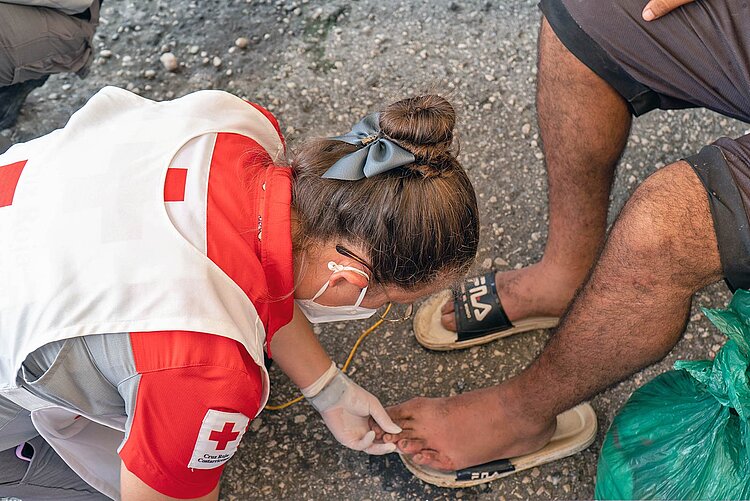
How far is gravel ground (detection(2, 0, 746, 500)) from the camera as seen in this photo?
1311 millimetres

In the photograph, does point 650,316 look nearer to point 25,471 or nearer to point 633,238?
point 633,238

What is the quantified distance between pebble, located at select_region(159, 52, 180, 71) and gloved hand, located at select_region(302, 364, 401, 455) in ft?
3.26

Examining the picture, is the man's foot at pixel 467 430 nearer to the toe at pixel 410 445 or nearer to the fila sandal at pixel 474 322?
the toe at pixel 410 445

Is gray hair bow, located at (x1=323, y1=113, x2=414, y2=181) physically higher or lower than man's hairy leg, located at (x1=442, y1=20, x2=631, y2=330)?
higher

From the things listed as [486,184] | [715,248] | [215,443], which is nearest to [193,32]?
[486,184]

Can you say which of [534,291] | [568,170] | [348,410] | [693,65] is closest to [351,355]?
[348,410]

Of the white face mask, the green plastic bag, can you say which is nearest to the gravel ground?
A: the green plastic bag

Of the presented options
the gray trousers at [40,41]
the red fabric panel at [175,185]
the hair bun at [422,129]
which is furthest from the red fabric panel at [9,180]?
→ the gray trousers at [40,41]

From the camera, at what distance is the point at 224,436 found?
0.89 m

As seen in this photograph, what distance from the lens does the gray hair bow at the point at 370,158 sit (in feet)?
2.73

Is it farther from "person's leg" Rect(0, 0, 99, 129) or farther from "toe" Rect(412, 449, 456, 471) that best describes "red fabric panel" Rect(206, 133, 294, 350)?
"person's leg" Rect(0, 0, 99, 129)

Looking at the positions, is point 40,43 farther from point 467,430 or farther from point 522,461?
point 522,461

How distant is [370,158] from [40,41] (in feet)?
3.11

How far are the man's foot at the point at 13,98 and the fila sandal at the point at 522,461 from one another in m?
1.16
